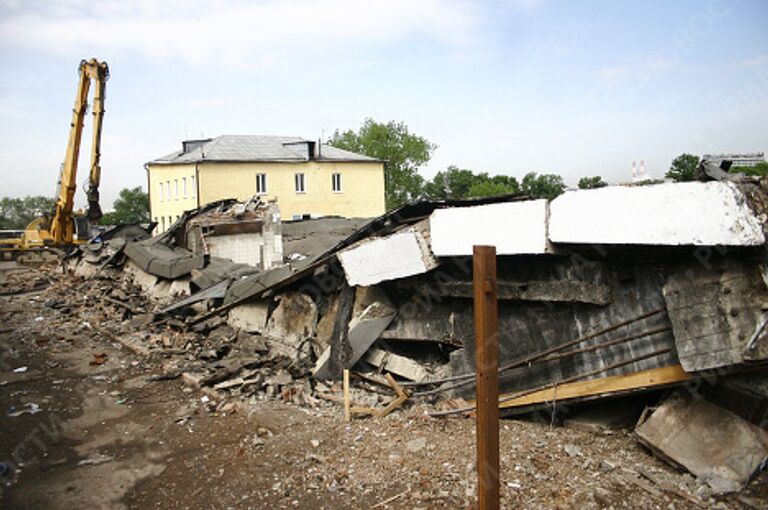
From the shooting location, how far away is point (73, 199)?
2242cm

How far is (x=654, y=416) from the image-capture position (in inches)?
174

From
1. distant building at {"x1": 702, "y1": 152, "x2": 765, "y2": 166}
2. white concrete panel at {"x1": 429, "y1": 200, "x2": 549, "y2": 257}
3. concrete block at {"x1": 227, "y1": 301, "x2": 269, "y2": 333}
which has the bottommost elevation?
concrete block at {"x1": 227, "y1": 301, "x2": 269, "y2": 333}

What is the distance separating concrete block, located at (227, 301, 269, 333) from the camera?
344 inches

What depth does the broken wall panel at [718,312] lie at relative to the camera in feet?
12.8

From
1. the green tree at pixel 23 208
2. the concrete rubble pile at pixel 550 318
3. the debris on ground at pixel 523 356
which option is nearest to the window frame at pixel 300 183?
the concrete rubble pile at pixel 550 318

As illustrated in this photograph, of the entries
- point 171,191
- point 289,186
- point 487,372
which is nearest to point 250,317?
point 487,372

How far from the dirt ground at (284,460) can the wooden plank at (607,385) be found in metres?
0.25

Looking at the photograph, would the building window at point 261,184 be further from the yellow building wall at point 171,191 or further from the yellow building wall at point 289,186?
the yellow building wall at point 171,191

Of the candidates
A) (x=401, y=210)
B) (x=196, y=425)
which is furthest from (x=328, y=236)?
(x=196, y=425)

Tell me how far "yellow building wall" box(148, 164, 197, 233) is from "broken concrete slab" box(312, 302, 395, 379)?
2873 cm

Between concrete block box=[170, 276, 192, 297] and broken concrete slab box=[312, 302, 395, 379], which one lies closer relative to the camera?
broken concrete slab box=[312, 302, 395, 379]

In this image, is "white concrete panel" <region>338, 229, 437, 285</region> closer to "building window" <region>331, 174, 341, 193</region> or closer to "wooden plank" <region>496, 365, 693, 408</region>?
"wooden plank" <region>496, 365, 693, 408</region>

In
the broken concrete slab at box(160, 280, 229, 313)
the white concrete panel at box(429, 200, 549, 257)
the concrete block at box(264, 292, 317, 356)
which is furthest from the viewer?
the broken concrete slab at box(160, 280, 229, 313)

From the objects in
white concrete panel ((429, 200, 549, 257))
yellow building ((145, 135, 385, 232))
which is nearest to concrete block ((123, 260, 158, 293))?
white concrete panel ((429, 200, 549, 257))
